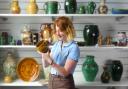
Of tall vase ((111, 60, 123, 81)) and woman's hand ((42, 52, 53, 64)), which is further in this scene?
tall vase ((111, 60, 123, 81))

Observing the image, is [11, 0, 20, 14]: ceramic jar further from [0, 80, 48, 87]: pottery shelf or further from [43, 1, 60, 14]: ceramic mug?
[0, 80, 48, 87]: pottery shelf

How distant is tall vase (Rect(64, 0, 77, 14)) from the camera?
271cm

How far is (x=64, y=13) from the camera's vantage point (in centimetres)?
293

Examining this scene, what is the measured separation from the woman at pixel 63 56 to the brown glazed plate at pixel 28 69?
649mm

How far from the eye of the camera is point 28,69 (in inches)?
115

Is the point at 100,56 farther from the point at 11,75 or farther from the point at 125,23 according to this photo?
the point at 11,75

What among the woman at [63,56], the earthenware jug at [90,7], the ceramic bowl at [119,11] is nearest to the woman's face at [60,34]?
A: the woman at [63,56]

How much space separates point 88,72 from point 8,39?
2.95 feet

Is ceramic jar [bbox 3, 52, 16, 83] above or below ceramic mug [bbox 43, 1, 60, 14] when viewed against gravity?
below

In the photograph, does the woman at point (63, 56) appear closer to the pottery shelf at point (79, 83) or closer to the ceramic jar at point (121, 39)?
the pottery shelf at point (79, 83)

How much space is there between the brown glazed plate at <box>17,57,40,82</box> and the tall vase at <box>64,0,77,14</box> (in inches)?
26.1

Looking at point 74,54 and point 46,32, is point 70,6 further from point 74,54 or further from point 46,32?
point 74,54

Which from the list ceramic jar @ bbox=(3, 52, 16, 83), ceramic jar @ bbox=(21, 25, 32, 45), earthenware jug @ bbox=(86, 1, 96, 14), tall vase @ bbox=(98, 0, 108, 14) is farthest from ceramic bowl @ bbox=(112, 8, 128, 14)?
ceramic jar @ bbox=(3, 52, 16, 83)

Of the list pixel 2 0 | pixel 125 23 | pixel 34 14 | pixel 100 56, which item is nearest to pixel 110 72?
pixel 100 56
